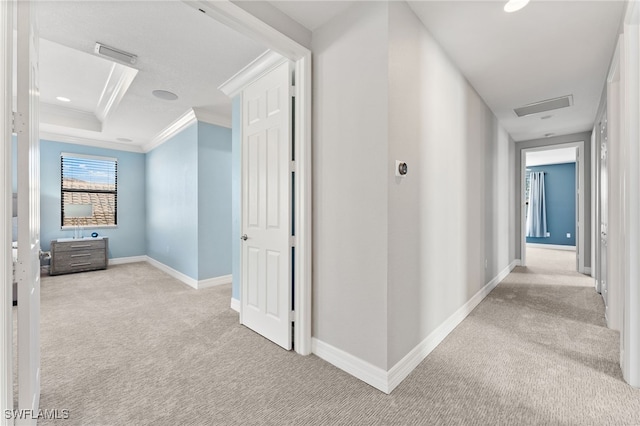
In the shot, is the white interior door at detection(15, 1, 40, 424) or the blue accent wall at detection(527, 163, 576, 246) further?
the blue accent wall at detection(527, 163, 576, 246)

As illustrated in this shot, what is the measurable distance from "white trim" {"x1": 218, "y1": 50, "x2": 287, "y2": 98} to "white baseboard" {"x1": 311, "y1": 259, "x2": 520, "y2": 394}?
2392 mm

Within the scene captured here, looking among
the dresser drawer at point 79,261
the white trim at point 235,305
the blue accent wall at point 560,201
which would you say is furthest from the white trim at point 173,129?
the blue accent wall at point 560,201

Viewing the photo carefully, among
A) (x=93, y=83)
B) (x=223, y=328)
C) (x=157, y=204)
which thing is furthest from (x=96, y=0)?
(x=157, y=204)

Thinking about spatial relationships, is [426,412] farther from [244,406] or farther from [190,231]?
[190,231]

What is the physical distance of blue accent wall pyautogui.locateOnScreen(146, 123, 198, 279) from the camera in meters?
4.30

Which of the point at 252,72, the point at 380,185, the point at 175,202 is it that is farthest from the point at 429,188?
the point at 175,202

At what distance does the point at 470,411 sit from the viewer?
5.19ft

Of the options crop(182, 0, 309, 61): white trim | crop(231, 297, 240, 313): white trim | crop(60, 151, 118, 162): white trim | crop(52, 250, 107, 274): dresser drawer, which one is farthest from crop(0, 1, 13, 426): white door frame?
crop(60, 151, 118, 162): white trim

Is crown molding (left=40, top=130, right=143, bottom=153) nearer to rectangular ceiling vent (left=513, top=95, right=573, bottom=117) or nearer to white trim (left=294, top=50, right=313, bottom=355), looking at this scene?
white trim (left=294, top=50, right=313, bottom=355)

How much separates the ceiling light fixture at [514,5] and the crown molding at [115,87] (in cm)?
336

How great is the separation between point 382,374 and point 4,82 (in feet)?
7.59

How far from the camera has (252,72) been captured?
9.17 feet

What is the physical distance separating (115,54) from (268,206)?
6.47 ft

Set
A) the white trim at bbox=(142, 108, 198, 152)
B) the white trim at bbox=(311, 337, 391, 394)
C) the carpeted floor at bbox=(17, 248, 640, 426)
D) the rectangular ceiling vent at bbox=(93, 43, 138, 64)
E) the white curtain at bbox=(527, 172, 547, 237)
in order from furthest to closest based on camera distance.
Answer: the white curtain at bbox=(527, 172, 547, 237)
the white trim at bbox=(142, 108, 198, 152)
the rectangular ceiling vent at bbox=(93, 43, 138, 64)
the white trim at bbox=(311, 337, 391, 394)
the carpeted floor at bbox=(17, 248, 640, 426)
